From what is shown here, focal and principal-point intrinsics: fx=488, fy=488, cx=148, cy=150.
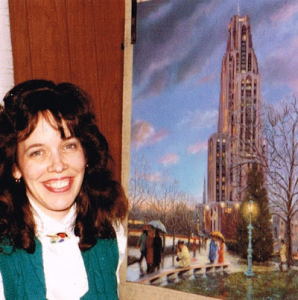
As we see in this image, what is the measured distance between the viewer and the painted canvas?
199 cm

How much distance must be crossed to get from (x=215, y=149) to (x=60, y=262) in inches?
39.5

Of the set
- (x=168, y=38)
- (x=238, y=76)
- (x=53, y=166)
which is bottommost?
(x=53, y=166)

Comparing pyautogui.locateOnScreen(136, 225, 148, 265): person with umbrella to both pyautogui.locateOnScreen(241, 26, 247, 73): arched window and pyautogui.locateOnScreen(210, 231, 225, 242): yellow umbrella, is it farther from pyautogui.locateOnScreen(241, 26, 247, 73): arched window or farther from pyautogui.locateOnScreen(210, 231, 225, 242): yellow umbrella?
pyautogui.locateOnScreen(241, 26, 247, 73): arched window

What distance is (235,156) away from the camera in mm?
2166

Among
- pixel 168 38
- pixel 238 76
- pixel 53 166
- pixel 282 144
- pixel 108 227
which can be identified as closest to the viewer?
pixel 53 166

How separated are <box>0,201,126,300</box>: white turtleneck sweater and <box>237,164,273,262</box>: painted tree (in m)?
0.88

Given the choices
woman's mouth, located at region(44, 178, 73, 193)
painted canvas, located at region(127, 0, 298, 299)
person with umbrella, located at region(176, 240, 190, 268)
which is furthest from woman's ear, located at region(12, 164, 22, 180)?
person with umbrella, located at region(176, 240, 190, 268)

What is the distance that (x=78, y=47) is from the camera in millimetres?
2305

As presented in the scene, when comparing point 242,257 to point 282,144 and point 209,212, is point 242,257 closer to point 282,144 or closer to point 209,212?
point 209,212

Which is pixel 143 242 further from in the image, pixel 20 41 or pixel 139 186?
pixel 20 41

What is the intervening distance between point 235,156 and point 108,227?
0.80 metres

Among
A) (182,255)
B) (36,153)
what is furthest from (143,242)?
(36,153)

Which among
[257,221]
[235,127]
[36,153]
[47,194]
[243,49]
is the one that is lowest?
[257,221]

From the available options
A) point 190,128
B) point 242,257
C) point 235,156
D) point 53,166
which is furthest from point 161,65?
point 53,166
